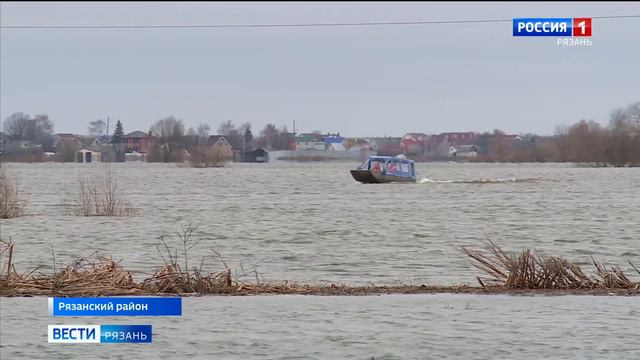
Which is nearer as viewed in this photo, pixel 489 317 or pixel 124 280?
pixel 489 317

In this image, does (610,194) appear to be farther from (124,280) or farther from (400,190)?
(124,280)

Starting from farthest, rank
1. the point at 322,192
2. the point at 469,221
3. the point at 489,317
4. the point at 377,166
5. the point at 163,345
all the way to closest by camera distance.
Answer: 1. the point at 377,166
2. the point at 322,192
3. the point at 469,221
4. the point at 489,317
5. the point at 163,345

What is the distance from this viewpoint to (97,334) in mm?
10938

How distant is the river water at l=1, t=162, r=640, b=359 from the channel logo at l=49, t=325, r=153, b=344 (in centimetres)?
16

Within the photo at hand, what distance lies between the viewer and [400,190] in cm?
7262

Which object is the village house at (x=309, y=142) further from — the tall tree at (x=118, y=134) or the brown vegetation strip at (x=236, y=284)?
the brown vegetation strip at (x=236, y=284)

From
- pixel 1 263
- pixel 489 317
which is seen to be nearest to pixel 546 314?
pixel 489 317

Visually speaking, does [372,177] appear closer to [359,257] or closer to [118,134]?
[118,134]

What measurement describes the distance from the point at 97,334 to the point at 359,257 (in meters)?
15.3

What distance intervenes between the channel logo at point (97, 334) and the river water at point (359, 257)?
0.16 m

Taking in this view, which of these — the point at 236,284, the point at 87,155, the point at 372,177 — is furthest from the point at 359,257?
the point at 372,177

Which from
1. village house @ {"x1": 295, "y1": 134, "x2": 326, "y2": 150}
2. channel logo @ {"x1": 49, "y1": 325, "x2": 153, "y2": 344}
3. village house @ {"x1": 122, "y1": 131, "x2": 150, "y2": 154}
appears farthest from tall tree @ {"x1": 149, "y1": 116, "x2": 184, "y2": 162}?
channel logo @ {"x1": 49, "y1": 325, "x2": 153, "y2": 344}

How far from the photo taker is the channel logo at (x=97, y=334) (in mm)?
11000

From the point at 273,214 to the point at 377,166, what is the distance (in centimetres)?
3727
